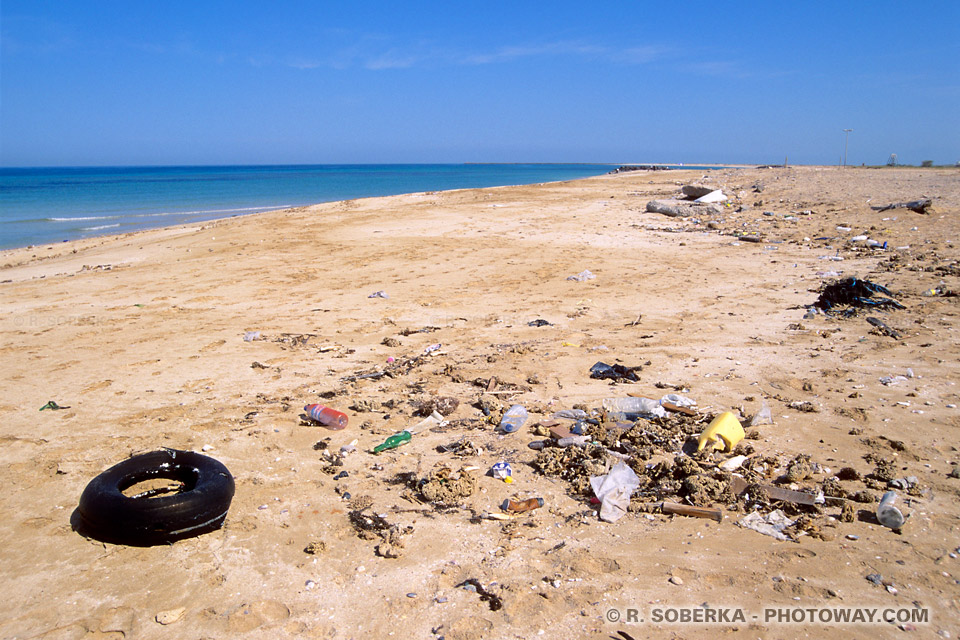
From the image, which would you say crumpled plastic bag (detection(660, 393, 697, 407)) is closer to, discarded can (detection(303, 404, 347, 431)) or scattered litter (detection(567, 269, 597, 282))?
discarded can (detection(303, 404, 347, 431))

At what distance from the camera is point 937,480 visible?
3076 mm

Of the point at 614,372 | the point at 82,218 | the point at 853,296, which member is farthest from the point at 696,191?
the point at 82,218

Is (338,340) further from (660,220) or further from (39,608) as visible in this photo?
(660,220)

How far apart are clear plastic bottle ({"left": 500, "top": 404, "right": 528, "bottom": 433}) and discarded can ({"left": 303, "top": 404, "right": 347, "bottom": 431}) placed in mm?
1110

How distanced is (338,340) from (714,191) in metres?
12.6

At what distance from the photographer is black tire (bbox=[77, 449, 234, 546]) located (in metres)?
2.75

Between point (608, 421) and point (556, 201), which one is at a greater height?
point (556, 201)

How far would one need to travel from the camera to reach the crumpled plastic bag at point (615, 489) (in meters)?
2.96

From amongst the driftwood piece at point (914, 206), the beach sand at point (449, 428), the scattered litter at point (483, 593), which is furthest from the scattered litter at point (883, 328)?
the driftwood piece at point (914, 206)

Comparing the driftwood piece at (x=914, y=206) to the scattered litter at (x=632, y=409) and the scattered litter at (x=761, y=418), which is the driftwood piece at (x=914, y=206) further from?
the scattered litter at (x=632, y=409)

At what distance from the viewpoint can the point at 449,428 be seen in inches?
154

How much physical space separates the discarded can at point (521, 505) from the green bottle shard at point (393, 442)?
921 mm

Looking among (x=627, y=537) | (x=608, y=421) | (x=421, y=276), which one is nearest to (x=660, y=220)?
(x=421, y=276)

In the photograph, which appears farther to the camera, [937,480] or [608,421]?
[608,421]
